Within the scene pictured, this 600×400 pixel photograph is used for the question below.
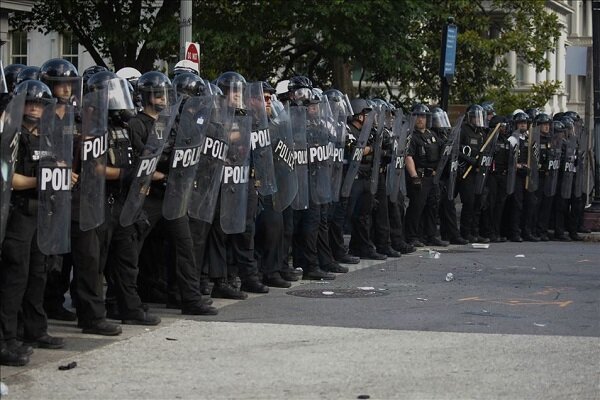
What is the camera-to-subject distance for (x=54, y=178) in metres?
8.70

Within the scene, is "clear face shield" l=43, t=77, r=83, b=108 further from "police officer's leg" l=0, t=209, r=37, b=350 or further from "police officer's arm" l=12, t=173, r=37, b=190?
"police officer's leg" l=0, t=209, r=37, b=350

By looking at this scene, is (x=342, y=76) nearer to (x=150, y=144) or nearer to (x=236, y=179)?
(x=236, y=179)

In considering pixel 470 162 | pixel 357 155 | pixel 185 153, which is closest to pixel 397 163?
pixel 357 155

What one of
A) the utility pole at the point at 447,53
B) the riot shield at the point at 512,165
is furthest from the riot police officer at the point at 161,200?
the utility pole at the point at 447,53

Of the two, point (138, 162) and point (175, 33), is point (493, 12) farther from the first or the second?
point (138, 162)

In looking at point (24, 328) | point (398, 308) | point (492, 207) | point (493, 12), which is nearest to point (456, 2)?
point (493, 12)

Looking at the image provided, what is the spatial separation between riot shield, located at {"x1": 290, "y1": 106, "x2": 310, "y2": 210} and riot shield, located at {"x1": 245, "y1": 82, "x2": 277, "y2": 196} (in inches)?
31.7

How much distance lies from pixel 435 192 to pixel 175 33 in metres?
7.79

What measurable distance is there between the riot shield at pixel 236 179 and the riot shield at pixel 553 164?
925cm

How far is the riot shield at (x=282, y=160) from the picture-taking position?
497 inches

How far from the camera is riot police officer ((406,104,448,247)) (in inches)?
691

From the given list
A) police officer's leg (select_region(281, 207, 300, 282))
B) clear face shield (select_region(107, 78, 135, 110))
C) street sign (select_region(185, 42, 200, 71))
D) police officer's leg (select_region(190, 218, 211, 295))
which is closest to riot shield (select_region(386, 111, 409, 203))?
police officer's leg (select_region(281, 207, 300, 282))

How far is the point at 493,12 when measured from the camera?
34625 millimetres

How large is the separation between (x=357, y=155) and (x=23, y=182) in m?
6.93
